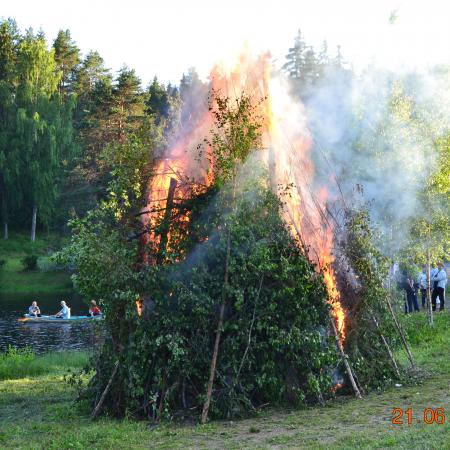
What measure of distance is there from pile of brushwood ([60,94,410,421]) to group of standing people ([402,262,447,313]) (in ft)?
34.0

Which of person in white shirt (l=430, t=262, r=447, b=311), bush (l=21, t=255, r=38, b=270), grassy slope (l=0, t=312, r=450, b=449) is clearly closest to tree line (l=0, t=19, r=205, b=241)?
bush (l=21, t=255, r=38, b=270)

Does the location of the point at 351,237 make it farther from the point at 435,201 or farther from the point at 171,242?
the point at 435,201

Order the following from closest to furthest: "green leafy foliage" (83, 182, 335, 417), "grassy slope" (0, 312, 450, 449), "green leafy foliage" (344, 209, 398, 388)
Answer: "grassy slope" (0, 312, 450, 449), "green leafy foliage" (83, 182, 335, 417), "green leafy foliage" (344, 209, 398, 388)

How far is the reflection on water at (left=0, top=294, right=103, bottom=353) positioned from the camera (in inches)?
962

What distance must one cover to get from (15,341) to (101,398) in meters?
16.3

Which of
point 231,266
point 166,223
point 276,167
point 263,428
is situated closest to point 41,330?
point 166,223

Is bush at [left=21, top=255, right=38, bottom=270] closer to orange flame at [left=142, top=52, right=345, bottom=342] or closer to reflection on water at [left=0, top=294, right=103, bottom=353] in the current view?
reflection on water at [left=0, top=294, right=103, bottom=353]

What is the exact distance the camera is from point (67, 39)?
62.7 metres

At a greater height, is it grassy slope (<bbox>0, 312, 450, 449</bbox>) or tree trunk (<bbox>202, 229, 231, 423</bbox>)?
tree trunk (<bbox>202, 229, 231, 423</bbox>)

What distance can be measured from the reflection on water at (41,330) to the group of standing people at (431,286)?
32.7ft

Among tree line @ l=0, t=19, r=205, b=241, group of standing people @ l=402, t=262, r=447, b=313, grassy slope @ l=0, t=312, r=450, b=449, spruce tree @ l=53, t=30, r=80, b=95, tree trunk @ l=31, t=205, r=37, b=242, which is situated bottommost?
grassy slope @ l=0, t=312, r=450, b=449

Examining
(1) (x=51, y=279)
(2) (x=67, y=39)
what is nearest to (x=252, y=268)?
(1) (x=51, y=279)

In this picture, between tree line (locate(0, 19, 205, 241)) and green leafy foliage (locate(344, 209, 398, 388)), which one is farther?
tree line (locate(0, 19, 205, 241))
